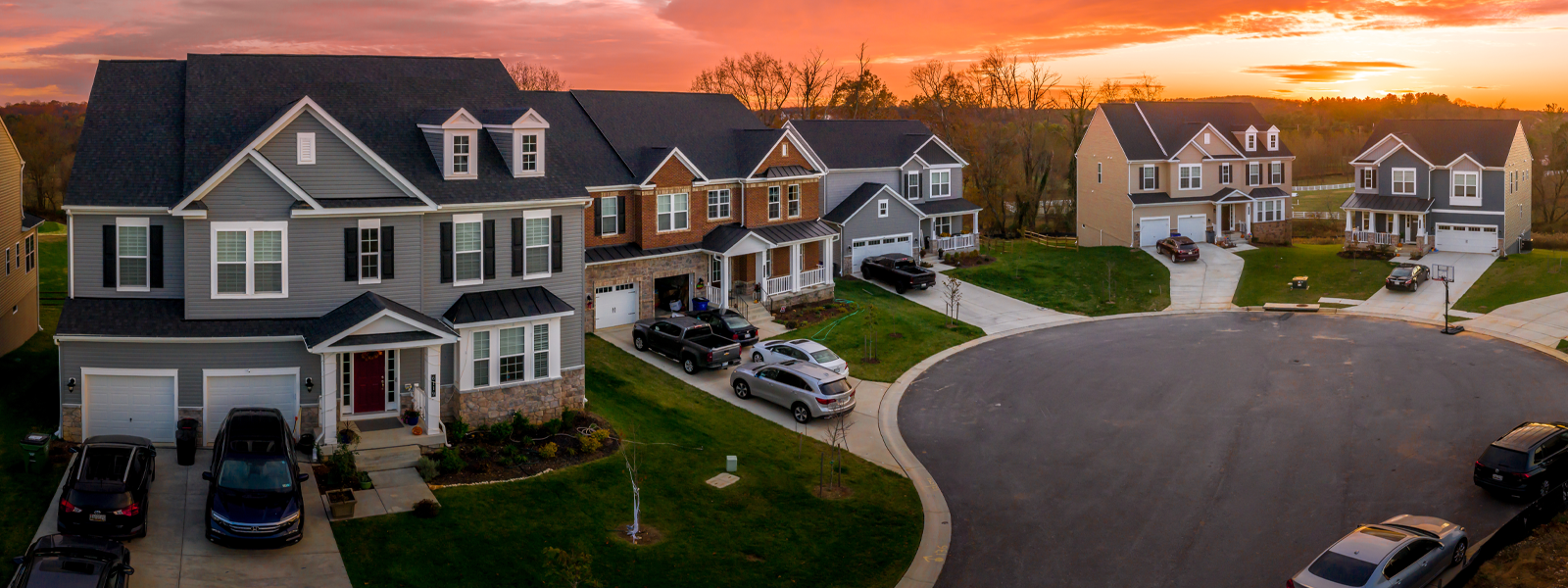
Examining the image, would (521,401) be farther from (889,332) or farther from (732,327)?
(889,332)

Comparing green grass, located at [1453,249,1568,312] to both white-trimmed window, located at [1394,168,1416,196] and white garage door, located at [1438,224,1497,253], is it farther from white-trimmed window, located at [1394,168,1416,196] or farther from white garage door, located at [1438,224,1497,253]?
white-trimmed window, located at [1394,168,1416,196]

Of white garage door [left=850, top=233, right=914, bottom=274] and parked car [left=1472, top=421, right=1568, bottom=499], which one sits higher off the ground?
white garage door [left=850, top=233, right=914, bottom=274]

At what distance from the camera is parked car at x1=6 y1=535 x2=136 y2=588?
1638cm

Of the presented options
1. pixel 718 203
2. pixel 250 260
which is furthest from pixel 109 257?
pixel 718 203

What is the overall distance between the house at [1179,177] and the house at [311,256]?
44357 millimetres

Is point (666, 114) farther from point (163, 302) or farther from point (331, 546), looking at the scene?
point (331, 546)

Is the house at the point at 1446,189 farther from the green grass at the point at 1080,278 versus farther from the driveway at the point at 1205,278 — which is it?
the green grass at the point at 1080,278

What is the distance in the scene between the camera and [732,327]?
39.8 metres

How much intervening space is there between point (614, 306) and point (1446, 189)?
158ft

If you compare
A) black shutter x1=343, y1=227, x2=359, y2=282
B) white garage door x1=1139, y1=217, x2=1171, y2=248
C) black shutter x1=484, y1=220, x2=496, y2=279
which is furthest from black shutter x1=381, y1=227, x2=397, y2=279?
white garage door x1=1139, y1=217, x2=1171, y2=248

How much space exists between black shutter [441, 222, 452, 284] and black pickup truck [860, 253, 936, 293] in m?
27.7

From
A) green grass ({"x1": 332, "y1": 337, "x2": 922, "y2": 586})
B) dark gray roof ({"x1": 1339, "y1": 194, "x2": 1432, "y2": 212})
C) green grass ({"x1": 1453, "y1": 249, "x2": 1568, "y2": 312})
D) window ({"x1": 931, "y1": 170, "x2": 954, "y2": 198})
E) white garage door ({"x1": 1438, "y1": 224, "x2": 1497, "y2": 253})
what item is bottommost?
green grass ({"x1": 332, "y1": 337, "x2": 922, "y2": 586})

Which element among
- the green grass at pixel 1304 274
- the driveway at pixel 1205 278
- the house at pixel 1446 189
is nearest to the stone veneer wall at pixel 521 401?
the driveway at pixel 1205 278

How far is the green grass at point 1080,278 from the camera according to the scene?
5256 cm
